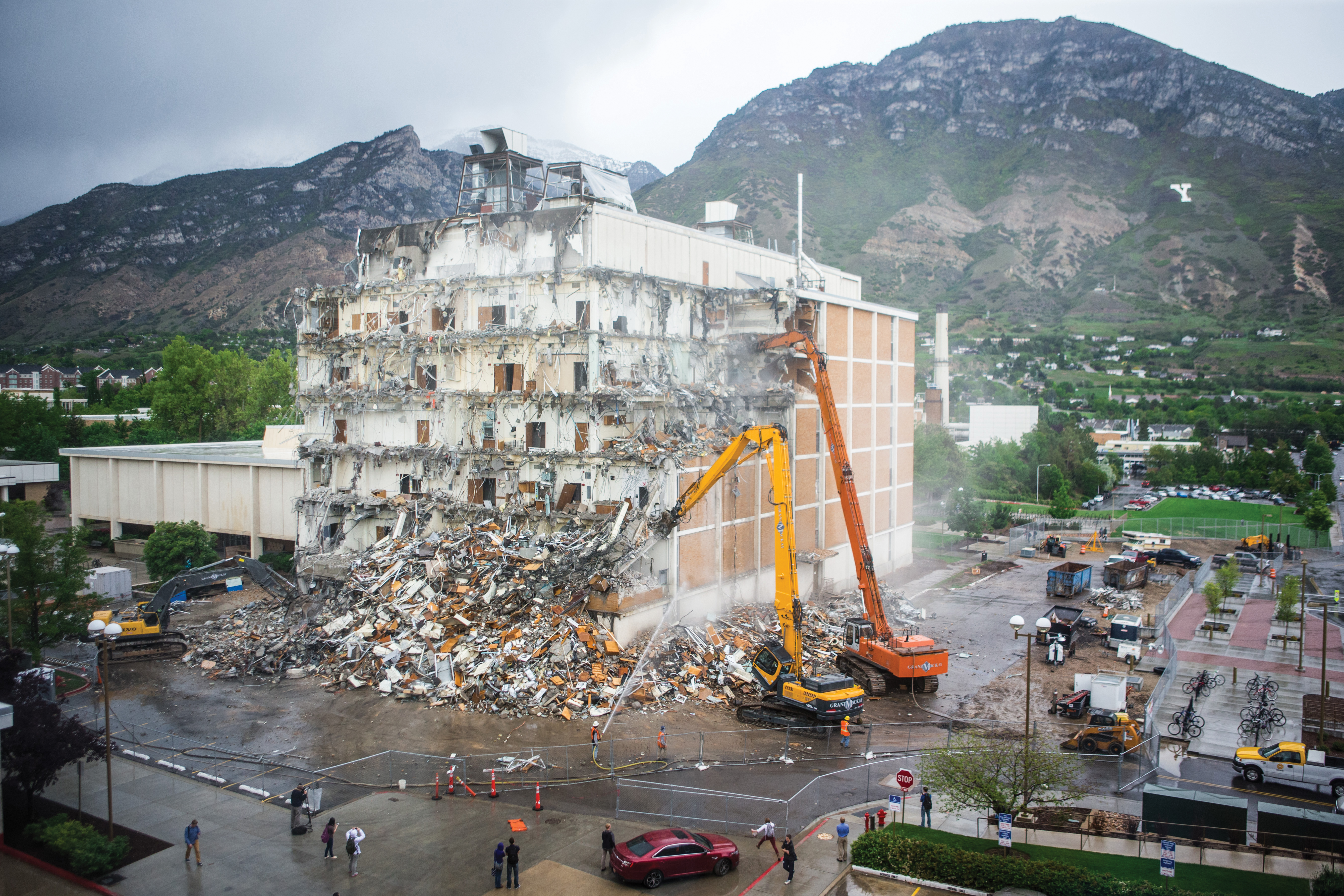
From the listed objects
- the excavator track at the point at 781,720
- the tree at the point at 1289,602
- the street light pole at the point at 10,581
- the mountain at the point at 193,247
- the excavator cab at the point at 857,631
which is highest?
the mountain at the point at 193,247

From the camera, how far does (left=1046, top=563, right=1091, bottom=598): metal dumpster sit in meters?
45.1

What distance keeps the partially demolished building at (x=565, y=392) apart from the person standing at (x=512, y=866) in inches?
538

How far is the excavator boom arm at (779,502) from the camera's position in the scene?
27031 mm

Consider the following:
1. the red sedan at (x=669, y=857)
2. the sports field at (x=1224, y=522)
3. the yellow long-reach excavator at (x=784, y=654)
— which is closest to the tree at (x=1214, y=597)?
the yellow long-reach excavator at (x=784, y=654)

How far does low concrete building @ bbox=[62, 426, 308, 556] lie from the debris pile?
12.6 meters

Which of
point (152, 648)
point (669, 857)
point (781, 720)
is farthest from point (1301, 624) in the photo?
point (152, 648)

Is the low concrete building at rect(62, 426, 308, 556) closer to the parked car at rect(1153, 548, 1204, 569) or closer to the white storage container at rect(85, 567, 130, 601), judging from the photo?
the white storage container at rect(85, 567, 130, 601)

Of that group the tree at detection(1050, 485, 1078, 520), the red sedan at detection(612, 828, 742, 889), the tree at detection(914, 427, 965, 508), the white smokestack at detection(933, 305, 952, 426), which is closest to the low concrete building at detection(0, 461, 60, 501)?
the red sedan at detection(612, 828, 742, 889)

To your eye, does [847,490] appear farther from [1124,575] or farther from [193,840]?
[1124,575]

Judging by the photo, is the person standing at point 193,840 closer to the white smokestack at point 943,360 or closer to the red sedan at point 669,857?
the red sedan at point 669,857

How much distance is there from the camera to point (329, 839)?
56.7 ft

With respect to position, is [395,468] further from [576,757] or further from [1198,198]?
[1198,198]

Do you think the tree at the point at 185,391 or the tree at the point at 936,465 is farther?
the tree at the point at 936,465

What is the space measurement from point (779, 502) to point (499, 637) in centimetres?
1057
